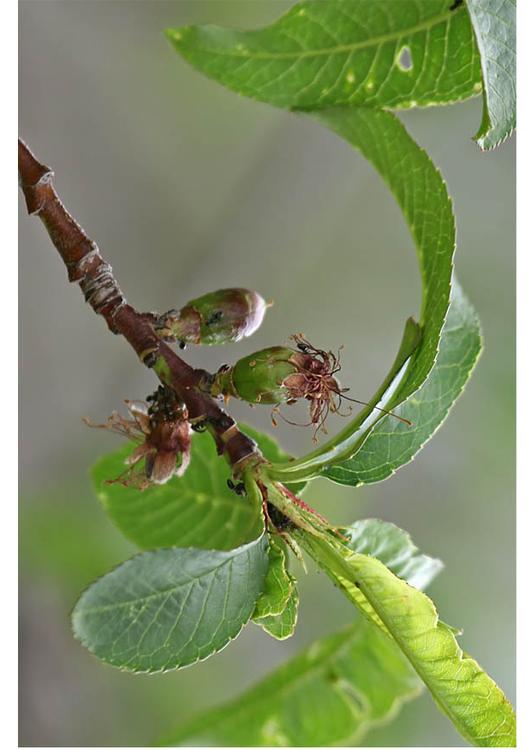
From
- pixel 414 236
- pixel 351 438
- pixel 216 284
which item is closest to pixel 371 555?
pixel 351 438

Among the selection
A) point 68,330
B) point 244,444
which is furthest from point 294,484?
point 68,330

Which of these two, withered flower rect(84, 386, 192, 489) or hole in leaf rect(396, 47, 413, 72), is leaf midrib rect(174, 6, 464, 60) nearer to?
hole in leaf rect(396, 47, 413, 72)

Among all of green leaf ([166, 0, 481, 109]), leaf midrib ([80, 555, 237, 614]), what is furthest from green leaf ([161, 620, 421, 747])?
green leaf ([166, 0, 481, 109])

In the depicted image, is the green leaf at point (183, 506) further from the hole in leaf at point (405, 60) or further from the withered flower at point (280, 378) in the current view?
the hole in leaf at point (405, 60)

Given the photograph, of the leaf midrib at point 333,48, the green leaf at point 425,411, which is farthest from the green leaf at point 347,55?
the green leaf at point 425,411

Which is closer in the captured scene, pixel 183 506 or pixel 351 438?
pixel 351 438

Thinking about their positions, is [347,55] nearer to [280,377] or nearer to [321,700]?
[280,377]
